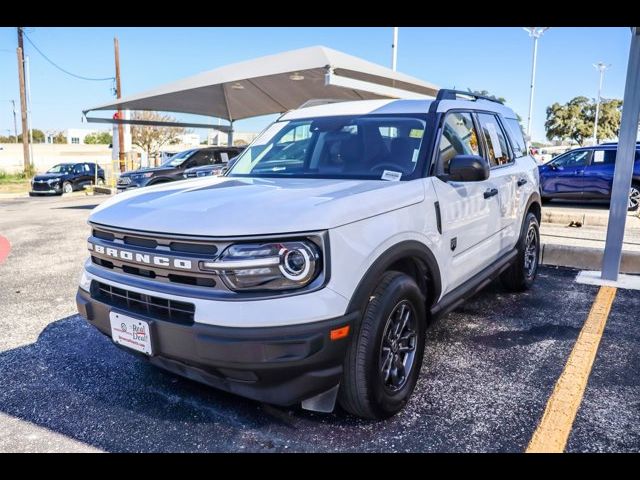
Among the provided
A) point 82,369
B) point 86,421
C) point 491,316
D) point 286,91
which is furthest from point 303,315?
point 286,91

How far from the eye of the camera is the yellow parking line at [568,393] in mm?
2555

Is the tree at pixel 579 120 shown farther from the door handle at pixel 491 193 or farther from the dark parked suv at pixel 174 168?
the door handle at pixel 491 193

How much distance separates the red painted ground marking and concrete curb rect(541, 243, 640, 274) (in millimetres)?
7435

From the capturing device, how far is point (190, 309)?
2.37 meters

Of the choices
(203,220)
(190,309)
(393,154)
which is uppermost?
(393,154)

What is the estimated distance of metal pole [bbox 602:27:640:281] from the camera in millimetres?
5219

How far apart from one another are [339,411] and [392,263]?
36.2 inches

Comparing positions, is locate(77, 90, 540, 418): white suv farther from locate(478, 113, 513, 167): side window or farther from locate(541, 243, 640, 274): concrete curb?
locate(541, 243, 640, 274): concrete curb

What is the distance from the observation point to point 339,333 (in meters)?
2.32

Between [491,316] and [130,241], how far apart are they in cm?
324

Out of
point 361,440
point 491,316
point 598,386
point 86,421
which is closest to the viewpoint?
point 361,440

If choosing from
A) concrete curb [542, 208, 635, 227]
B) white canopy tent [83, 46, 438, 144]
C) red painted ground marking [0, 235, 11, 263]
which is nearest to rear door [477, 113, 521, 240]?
white canopy tent [83, 46, 438, 144]

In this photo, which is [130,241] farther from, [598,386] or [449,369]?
[598,386]

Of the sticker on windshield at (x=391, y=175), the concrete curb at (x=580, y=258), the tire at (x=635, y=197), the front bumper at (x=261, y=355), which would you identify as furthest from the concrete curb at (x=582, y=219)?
the front bumper at (x=261, y=355)
